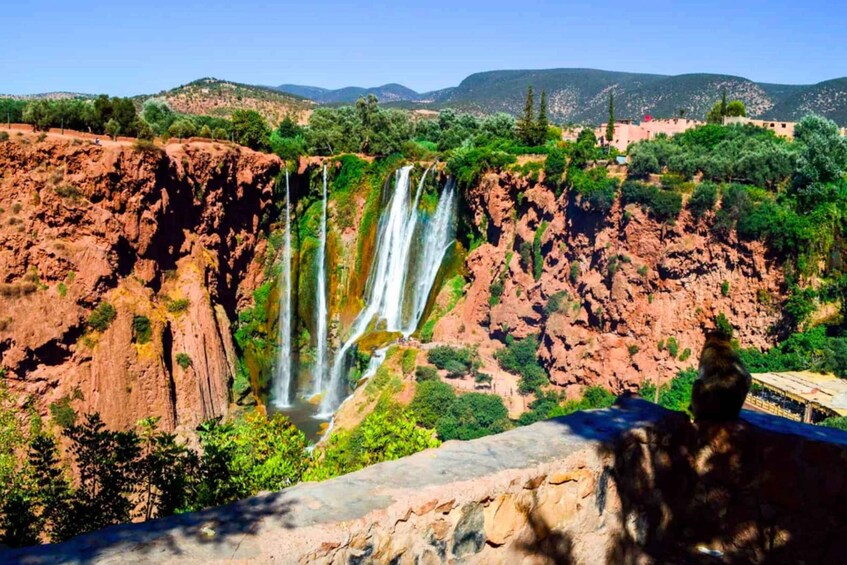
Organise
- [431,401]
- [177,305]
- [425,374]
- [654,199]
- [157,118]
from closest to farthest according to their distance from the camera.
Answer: [431,401]
[177,305]
[654,199]
[425,374]
[157,118]

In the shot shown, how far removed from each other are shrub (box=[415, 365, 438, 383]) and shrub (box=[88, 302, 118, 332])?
37.4ft

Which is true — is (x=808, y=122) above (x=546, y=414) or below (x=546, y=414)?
above

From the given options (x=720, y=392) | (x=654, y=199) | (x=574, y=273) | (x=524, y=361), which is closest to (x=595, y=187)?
(x=654, y=199)

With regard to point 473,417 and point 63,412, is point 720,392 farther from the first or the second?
point 63,412

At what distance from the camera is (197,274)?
26547mm

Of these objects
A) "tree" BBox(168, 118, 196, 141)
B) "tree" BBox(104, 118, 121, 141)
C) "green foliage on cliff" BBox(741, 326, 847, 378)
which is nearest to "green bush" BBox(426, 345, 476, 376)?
"green foliage on cliff" BBox(741, 326, 847, 378)

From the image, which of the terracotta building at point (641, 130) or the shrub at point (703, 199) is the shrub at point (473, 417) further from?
the terracotta building at point (641, 130)

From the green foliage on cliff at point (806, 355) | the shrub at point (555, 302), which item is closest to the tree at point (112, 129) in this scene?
the shrub at point (555, 302)

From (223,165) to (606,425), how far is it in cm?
2592

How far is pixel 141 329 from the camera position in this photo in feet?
76.3

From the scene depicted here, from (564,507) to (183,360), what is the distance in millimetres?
22578

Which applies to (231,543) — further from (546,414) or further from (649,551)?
(546,414)

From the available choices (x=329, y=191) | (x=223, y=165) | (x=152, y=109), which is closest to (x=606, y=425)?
(x=223, y=165)

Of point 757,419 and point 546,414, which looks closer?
point 757,419
